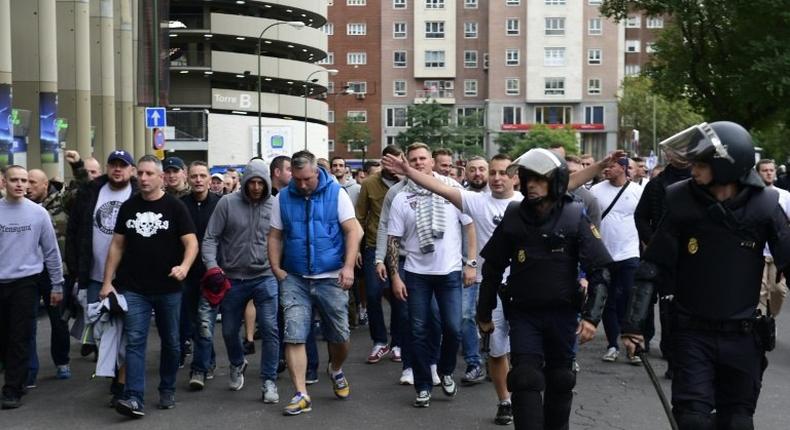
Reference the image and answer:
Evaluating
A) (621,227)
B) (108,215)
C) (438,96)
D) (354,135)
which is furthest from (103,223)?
(438,96)

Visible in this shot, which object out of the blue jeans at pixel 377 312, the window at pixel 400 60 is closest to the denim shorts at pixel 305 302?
the blue jeans at pixel 377 312

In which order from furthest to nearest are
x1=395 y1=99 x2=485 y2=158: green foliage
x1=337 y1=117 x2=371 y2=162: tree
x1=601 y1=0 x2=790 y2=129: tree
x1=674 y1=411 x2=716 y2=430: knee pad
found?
1. x1=337 y1=117 x2=371 y2=162: tree
2. x1=395 y1=99 x2=485 y2=158: green foliage
3. x1=601 y1=0 x2=790 y2=129: tree
4. x1=674 y1=411 x2=716 y2=430: knee pad

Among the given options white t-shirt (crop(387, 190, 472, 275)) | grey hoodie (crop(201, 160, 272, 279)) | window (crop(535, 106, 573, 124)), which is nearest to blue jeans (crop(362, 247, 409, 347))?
white t-shirt (crop(387, 190, 472, 275))

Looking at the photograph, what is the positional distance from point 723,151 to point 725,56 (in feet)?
98.1

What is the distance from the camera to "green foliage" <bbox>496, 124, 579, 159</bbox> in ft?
294

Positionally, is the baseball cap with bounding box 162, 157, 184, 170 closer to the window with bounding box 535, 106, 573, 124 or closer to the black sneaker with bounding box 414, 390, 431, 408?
the black sneaker with bounding box 414, 390, 431, 408

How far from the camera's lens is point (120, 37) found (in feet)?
126

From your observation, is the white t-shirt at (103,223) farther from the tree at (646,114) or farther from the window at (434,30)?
the window at (434,30)

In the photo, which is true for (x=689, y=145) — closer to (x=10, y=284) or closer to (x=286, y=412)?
(x=286, y=412)

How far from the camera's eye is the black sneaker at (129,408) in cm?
792

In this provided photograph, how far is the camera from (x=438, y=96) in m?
100

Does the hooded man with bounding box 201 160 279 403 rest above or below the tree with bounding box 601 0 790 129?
below

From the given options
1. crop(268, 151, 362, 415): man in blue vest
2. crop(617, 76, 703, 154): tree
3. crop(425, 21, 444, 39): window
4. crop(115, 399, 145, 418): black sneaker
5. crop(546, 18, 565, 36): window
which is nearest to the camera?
crop(115, 399, 145, 418): black sneaker

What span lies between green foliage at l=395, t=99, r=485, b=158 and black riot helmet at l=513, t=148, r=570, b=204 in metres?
83.0
